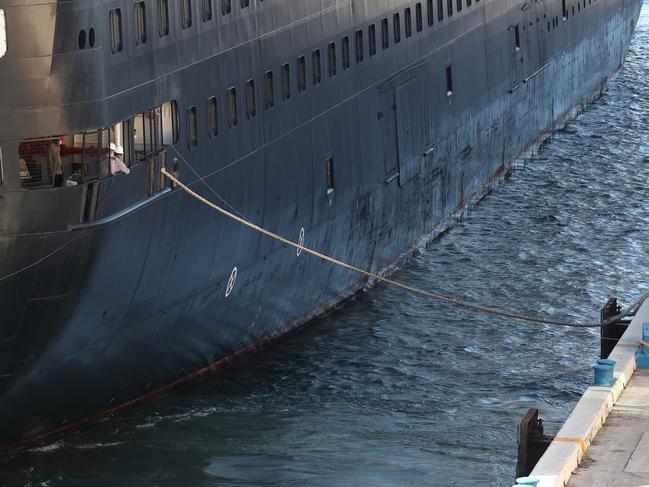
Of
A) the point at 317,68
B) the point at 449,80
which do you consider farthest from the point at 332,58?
the point at 449,80

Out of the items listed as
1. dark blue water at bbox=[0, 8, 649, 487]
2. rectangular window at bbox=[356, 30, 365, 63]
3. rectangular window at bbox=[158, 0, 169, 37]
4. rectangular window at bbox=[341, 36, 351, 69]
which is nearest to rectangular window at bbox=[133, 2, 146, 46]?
rectangular window at bbox=[158, 0, 169, 37]

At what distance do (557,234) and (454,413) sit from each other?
13.5 meters

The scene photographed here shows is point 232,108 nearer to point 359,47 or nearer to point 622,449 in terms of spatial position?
point 359,47

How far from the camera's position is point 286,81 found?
78.0ft

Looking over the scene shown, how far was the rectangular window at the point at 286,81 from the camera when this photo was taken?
2362cm

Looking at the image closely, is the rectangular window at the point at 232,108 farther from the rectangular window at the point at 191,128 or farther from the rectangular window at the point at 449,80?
the rectangular window at the point at 449,80

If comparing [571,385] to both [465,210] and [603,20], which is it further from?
[603,20]

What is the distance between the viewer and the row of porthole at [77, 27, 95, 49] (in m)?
17.7

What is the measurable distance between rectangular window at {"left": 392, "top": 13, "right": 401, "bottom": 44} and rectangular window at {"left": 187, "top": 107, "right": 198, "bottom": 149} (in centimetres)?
963

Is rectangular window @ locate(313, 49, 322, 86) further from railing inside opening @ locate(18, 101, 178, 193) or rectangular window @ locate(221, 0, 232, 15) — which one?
railing inside opening @ locate(18, 101, 178, 193)

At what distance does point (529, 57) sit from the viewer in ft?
141

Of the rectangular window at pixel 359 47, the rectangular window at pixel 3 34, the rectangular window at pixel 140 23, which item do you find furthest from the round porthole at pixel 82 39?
the rectangular window at pixel 359 47

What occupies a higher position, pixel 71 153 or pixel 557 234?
pixel 71 153

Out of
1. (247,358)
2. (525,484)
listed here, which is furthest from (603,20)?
(525,484)
